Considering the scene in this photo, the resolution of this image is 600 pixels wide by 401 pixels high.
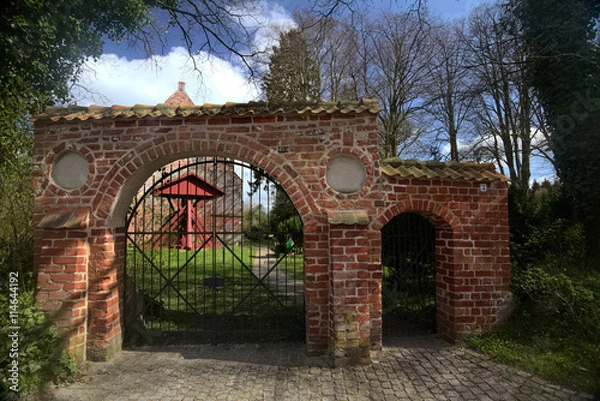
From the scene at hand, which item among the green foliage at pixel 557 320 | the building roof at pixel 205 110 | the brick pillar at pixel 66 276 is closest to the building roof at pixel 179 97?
the building roof at pixel 205 110

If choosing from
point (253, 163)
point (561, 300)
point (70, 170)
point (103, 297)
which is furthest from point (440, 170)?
point (70, 170)

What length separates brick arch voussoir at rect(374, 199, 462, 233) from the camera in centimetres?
426

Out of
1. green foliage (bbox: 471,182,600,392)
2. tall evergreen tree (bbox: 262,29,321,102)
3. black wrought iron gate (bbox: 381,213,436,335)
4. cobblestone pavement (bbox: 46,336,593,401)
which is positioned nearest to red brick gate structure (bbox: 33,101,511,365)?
cobblestone pavement (bbox: 46,336,593,401)

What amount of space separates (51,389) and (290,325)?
10.5 feet

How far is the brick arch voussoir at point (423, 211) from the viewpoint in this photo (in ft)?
14.0

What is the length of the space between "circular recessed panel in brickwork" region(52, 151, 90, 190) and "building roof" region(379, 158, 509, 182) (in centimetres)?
411

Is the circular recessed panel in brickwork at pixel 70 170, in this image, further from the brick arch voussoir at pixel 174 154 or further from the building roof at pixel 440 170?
the building roof at pixel 440 170

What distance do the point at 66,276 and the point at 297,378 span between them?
3.17 m

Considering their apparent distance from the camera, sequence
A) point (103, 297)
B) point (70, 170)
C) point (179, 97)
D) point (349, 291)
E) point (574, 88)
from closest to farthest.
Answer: point (349, 291) → point (103, 297) → point (70, 170) → point (574, 88) → point (179, 97)

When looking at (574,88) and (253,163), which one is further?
(574,88)

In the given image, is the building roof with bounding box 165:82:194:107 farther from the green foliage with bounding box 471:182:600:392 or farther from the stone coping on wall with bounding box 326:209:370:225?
the green foliage with bounding box 471:182:600:392

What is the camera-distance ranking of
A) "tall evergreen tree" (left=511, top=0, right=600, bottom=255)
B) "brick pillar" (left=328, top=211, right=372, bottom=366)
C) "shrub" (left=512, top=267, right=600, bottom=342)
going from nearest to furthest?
"brick pillar" (left=328, top=211, right=372, bottom=366) → "shrub" (left=512, top=267, right=600, bottom=342) → "tall evergreen tree" (left=511, top=0, right=600, bottom=255)

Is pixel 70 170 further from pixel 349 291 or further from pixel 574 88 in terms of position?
pixel 574 88

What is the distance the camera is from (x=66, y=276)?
3.95 metres
